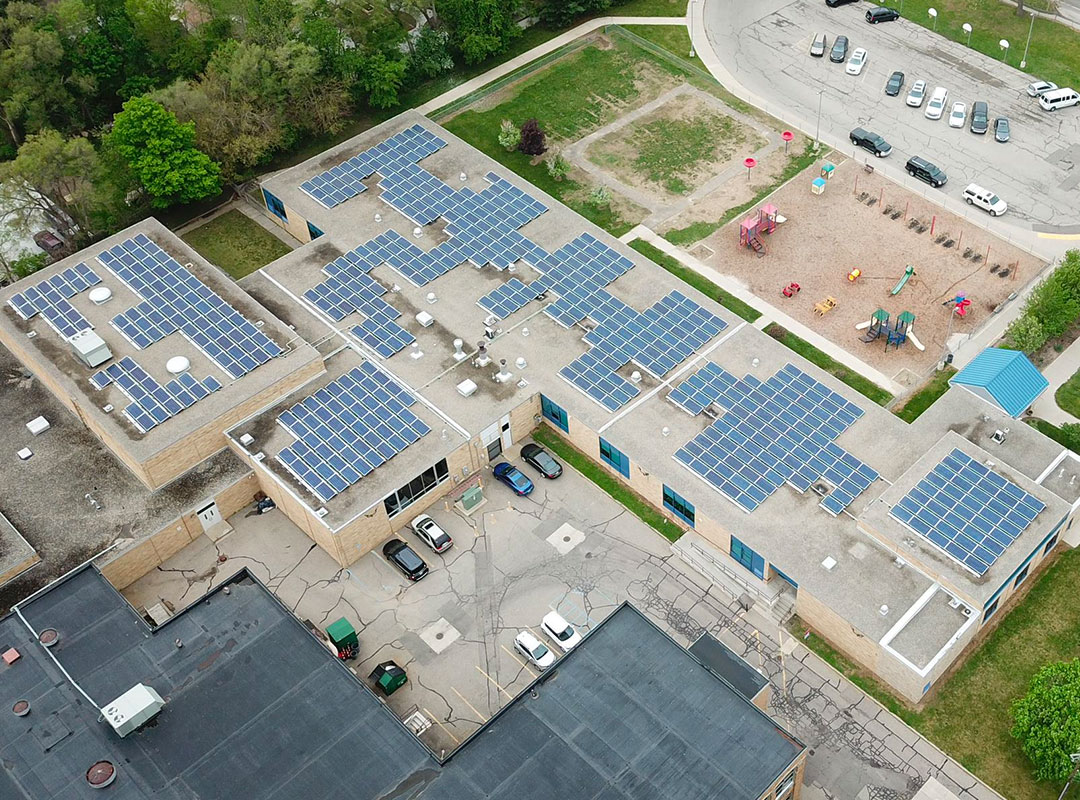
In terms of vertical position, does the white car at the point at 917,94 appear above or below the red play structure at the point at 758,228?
above

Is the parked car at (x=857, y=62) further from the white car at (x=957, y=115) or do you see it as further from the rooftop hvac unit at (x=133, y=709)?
the rooftop hvac unit at (x=133, y=709)

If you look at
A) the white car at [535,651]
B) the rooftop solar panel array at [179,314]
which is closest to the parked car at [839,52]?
the rooftop solar panel array at [179,314]

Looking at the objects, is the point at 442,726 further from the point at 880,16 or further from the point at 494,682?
the point at 880,16

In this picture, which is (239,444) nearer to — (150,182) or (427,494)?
(427,494)

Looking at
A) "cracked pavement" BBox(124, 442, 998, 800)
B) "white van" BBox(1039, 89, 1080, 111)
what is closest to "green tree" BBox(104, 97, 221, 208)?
"cracked pavement" BBox(124, 442, 998, 800)

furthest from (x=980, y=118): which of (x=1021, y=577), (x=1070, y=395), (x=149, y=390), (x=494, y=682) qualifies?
(x=149, y=390)
